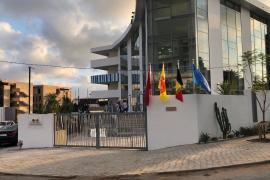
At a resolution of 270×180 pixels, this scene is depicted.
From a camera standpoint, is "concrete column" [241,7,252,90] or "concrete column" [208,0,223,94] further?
"concrete column" [241,7,252,90]

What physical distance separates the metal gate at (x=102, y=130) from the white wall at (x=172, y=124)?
366mm

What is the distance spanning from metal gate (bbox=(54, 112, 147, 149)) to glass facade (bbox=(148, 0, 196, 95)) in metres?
13.5

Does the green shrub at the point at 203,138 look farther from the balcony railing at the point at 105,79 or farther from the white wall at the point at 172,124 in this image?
the balcony railing at the point at 105,79

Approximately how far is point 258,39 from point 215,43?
459 inches

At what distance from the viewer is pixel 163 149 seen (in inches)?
655

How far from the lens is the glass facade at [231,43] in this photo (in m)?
36.3

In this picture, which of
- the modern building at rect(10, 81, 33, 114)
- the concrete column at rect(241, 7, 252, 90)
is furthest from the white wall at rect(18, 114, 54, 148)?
the modern building at rect(10, 81, 33, 114)

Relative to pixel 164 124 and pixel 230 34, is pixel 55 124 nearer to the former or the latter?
pixel 164 124

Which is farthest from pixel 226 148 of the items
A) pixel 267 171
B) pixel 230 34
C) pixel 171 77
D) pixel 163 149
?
pixel 230 34

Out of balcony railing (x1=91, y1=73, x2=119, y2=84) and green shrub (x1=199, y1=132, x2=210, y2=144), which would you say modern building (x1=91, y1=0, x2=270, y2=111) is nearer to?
green shrub (x1=199, y1=132, x2=210, y2=144)

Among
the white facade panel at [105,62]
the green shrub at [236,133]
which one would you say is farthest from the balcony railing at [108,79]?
the green shrub at [236,133]

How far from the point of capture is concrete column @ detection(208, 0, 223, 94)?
112ft

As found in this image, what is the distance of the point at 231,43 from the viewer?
125ft

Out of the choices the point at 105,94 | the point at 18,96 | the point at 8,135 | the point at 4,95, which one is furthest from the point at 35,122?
the point at 18,96
